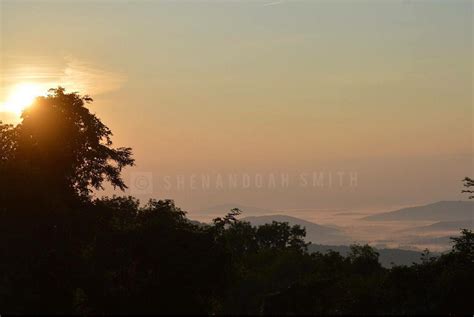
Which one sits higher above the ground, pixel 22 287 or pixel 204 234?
pixel 204 234

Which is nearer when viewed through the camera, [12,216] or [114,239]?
[114,239]

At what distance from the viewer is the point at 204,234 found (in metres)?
44.9

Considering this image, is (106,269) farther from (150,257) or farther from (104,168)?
(104,168)

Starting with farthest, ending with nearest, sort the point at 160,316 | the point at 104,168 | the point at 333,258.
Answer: the point at 333,258, the point at 104,168, the point at 160,316

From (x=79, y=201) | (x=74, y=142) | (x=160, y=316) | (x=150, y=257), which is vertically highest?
(x=74, y=142)

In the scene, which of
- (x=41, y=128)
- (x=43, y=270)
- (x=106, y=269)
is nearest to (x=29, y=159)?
(x=41, y=128)

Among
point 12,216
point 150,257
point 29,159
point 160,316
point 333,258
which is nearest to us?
point 160,316

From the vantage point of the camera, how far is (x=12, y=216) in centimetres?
Result: 4778

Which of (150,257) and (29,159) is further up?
(29,159)

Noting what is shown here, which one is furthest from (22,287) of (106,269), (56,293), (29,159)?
(29,159)

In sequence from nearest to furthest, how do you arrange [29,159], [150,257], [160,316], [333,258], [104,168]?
[160,316] → [150,257] → [29,159] → [104,168] → [333,258]

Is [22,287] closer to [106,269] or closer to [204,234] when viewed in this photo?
[106,269]

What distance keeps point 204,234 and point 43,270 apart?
9751mm

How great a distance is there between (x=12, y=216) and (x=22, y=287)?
6.46m
